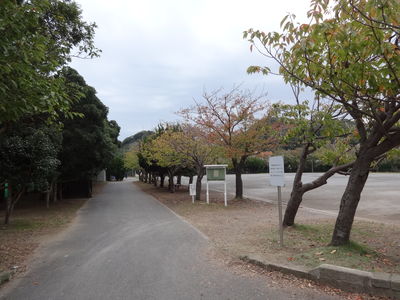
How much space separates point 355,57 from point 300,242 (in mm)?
4106

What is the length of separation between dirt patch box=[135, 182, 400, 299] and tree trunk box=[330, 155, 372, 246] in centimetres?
25

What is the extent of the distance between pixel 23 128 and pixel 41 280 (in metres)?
7.29

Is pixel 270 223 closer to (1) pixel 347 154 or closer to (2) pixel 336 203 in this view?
(1) pixel 347 154

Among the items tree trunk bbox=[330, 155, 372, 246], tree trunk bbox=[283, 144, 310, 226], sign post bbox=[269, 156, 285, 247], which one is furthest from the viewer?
tree trunk bbox=[283, 144, 310, 226]

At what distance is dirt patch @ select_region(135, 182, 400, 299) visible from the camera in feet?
17.2

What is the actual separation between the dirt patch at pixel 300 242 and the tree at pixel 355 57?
668 millimetres

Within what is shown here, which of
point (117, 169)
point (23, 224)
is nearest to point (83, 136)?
point (23, 224)

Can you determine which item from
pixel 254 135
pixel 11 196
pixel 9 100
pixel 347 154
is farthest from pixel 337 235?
pixel 11 196

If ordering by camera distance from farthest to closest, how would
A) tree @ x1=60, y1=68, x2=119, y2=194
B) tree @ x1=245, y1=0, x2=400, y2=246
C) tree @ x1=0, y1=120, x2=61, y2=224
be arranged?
tree @ x1=60, y1=68, x2=119, y2=194 → tree @ x1=0, y1=120, x2=61, y2=224 → tree @ x1=245, y1=0, x2=400, y2=246

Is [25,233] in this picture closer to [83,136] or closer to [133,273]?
[133,273]

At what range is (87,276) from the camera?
5.09m

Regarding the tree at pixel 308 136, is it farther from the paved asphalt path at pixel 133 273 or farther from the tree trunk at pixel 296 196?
the paved asphalt path at pixel 133 273

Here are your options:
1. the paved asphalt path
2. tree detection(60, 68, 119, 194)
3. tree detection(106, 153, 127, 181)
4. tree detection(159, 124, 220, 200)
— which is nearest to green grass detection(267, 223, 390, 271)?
the paved asphalt path

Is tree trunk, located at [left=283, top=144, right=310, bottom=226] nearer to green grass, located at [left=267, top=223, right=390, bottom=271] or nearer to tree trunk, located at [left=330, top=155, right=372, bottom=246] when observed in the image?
green grass, located at [left=267, top=223, right=390, bottom=271]
